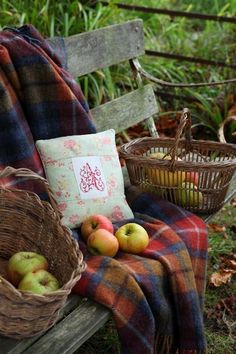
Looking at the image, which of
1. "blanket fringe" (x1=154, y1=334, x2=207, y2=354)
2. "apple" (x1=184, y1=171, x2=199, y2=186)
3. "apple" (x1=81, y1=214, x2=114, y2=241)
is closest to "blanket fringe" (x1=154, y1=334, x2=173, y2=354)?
"blanket fringe" (x1=154, y1=334, x2=207, y2=354)

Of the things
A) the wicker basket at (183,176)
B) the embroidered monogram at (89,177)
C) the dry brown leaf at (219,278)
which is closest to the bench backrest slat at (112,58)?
the wicker basket at (183,176)

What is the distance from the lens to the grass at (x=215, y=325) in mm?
2648

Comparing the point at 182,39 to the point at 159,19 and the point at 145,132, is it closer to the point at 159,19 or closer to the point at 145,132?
the point at 159,19

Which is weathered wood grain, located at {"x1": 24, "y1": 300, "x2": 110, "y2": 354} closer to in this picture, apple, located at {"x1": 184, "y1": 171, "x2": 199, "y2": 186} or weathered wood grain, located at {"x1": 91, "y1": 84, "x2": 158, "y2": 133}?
apple, located at {"x1": 184, "y1": 171, "x2": 199, "y2": 186}

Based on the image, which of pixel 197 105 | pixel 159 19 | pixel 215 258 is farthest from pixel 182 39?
pixel 215 258

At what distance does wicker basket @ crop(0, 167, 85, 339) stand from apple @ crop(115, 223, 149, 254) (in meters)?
0.30

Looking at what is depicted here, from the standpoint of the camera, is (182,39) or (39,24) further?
(182,39)

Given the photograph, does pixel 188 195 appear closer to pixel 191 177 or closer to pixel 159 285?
pixel 191 177

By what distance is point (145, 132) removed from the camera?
4512mm

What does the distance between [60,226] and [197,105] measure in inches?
117

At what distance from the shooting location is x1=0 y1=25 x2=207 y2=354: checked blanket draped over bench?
201cm

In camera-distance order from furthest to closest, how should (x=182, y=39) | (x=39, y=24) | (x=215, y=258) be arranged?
(x=182, y=39)
(x=39, y=24)
(x=215, y=258)

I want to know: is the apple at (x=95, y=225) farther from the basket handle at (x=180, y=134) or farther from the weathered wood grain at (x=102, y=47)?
the weathered wood grain at (x=102, y=47)

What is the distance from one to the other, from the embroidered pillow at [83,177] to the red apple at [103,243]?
9.6 inches
